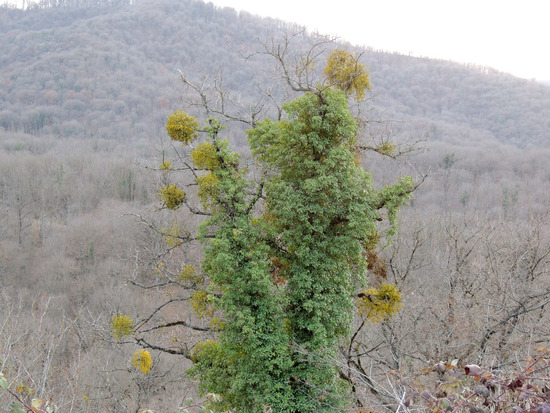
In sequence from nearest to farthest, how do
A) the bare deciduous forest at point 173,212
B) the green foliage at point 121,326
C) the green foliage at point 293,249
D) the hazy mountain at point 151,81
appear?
the green foliage at point 293,249
the green foliage at point 121,326
the bare deciduous forest at point 173,212
the hazy mountain at point 151,81

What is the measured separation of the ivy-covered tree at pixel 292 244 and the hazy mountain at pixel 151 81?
4330 centimetres

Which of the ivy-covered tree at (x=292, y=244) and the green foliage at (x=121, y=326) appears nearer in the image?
the ivy-covered tree at (x=292, y=244)

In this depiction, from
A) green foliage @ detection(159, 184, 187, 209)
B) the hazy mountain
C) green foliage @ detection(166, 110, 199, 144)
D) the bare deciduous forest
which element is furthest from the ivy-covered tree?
the hazy mountain

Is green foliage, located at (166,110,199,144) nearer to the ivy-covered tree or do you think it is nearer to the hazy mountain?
the ivy-covered tree

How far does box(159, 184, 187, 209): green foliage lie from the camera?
38.9 feet

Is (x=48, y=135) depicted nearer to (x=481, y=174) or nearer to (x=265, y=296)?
(x=481, y=174)

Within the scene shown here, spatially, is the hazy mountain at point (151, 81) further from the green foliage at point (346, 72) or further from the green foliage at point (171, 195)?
the green foliage at point (171, 195)

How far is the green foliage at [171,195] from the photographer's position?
1186 centimetres

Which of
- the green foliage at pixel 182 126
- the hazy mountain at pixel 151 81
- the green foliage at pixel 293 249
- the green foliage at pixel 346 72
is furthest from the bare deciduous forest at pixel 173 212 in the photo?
the green foliage at pixel 293 249

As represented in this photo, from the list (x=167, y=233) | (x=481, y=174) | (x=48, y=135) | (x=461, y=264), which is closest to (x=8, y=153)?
(x=48, y=135)

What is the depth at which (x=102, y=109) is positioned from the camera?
83375 millimetres

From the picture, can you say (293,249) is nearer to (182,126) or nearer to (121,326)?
(182,126)

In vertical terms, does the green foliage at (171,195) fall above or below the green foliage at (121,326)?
above

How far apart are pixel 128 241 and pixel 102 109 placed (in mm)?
51448
